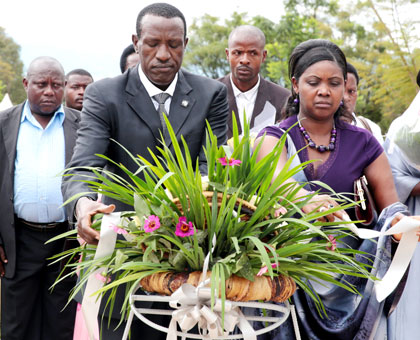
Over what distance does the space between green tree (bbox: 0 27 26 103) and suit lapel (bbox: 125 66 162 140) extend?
44305mm

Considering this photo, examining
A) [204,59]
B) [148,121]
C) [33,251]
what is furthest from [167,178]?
[204,59]

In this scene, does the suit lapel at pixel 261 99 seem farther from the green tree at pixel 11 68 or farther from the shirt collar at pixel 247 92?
the green tree at pixel 11 68

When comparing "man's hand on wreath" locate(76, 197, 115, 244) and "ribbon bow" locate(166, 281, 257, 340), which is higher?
"man's hand on wreath" locate(76, 197, 115, 244)

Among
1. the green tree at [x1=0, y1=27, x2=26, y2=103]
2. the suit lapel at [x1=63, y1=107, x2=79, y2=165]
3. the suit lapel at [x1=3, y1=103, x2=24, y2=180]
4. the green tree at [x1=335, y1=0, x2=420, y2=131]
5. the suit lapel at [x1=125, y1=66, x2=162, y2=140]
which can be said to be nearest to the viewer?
the suit lapel at [x1=125, y1=66, x2=162, y2=140]

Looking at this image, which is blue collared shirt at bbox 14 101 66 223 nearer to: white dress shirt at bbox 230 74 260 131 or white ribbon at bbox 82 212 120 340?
white dress shirt at bbox 230 74 260 131

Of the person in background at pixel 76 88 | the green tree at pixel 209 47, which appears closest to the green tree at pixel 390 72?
the green tree at pixel 209 47

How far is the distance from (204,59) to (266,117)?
45004 mm

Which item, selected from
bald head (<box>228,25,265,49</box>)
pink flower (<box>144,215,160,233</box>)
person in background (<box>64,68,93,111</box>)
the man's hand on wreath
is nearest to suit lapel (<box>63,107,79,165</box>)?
bald head (<box>228,25,265,49</box>)

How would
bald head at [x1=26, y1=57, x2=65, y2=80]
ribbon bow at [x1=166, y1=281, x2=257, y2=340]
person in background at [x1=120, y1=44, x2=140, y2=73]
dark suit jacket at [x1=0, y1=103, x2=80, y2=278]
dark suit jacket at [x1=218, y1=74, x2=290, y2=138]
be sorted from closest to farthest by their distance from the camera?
ribbon bow at [x1=166, y1=281, x2=257, y2=340]
dark suit jacket at [x1=0, y1=103, x2=80, y2=278]
bald head at [x1=26, y1=57, x2=65, y2=80]
dark suit jacket at [x1=218, y1=74, x2=290, y2=138]
person in background at [x1=120, y1=44, x2=140, y2=73]

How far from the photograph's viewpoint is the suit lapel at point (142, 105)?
3.32 meters

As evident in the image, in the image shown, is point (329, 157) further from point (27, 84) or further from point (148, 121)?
point (27, 84)

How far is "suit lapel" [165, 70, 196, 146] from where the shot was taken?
3354 millimetres

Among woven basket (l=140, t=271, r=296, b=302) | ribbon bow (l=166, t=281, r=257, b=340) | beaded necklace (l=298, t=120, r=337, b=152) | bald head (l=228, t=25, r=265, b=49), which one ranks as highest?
bald head (l=228, t=25, r=265, b=49)

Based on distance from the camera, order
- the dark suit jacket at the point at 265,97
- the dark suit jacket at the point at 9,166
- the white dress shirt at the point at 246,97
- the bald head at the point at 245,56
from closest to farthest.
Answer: the dark suit jacket at the point at 9,166 < the dark suit jacket at the point at 265,97 < the white dress shirt at the point at 246,97 < the bald head at the point at 245,56
